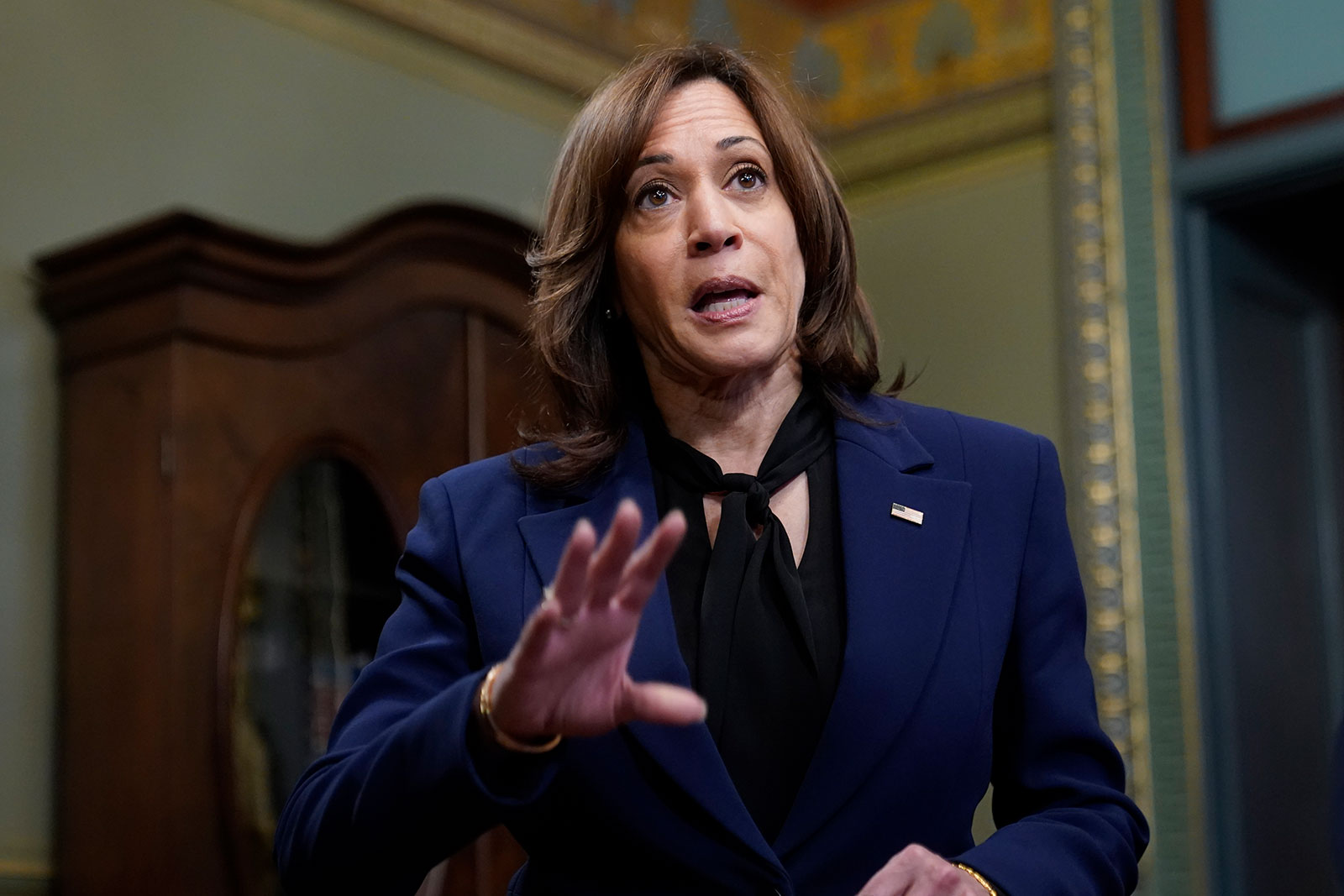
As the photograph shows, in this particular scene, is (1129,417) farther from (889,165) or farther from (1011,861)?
(1011,861)

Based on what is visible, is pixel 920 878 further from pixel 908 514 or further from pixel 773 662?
pixel 908 514

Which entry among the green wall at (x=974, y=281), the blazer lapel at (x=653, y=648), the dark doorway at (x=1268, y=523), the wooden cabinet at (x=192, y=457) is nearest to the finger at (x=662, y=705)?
the blazer lapel at (x=653, y=648)

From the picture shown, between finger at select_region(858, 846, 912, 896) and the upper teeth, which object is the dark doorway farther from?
finger at select_region(858, 846, 912, 896)

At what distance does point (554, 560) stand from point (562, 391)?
311 mm

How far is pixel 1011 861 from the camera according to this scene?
1299mm

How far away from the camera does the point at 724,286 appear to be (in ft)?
5.18

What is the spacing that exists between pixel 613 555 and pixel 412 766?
29 centimetres

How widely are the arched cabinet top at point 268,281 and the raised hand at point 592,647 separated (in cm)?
231

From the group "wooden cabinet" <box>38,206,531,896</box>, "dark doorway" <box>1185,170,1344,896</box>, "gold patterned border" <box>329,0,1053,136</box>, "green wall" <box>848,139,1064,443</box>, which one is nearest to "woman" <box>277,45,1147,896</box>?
"wooden cabinet" <box>38,206,531,896</box>

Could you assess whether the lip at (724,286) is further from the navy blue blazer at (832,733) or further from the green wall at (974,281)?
the green wall at (974,281)

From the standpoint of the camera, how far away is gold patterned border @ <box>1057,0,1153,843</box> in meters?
4.41

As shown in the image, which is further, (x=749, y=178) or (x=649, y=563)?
(x=749, y=178)

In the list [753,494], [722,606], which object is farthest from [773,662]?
[753,494]

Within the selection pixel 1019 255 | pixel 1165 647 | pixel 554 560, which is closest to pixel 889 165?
pixel 1019 255
